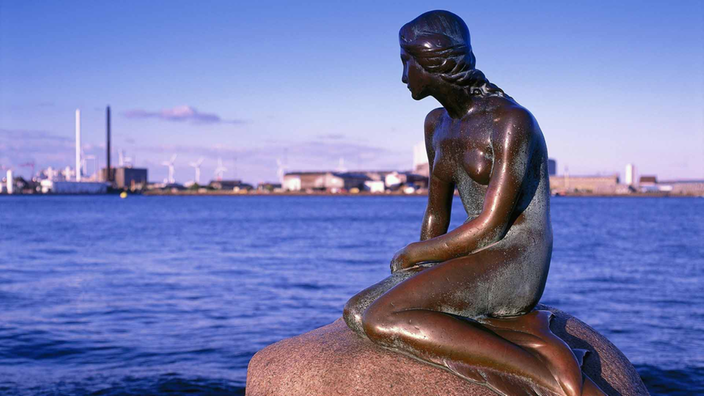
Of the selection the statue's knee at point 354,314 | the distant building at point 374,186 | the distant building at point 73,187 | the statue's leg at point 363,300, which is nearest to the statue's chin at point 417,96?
the statue's leg at point 363,300

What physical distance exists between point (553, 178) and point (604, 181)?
12.0 meters

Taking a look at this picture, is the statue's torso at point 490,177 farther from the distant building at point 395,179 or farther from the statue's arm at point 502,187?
the distant building at point 395,179

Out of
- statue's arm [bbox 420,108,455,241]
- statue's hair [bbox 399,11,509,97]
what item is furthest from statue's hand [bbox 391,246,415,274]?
statue's hair [bbox 399,11,509,97]

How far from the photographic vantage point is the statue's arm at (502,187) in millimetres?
4863

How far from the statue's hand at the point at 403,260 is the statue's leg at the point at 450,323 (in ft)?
1.16

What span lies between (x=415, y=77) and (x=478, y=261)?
1.29 m

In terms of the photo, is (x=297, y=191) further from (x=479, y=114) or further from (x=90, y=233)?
(x=479, y=114)

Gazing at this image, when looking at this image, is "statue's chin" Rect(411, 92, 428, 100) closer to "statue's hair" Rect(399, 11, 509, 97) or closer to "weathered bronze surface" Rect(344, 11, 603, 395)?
"weathered bronze surface" Rect(344, 11, 603, 395)

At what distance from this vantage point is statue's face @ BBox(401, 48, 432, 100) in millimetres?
5137

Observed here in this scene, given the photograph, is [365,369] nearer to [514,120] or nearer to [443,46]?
[514,120]

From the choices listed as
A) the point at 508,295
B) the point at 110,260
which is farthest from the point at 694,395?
the point at 110,260

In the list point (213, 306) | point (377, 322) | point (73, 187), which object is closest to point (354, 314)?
point (377, 322)

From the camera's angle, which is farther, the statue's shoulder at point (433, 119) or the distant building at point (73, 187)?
the distant building at point (73, 187)

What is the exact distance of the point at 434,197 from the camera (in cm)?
577
